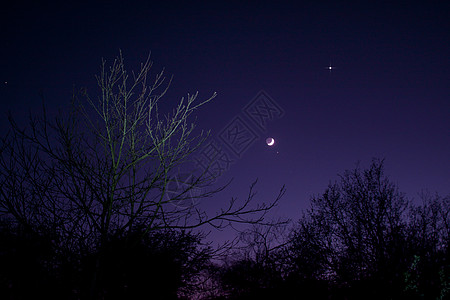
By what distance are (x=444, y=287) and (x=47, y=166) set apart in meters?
12.8

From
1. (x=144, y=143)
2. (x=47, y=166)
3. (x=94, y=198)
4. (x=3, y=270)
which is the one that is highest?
(x=144, y=143)

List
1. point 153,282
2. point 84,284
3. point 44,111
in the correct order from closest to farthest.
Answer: point 44,111 < point 84,284 < point 153,282

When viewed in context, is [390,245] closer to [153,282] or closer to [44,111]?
[153,282]

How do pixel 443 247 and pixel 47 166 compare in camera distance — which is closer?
pixel 47 166

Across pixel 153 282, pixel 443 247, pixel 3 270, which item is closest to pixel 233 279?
pixel 153 282

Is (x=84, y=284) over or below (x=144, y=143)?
below

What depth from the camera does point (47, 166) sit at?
3320 mm

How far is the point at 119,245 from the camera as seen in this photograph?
3.80m

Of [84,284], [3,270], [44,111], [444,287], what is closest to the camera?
[44,111]

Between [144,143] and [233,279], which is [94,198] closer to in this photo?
[144,143]

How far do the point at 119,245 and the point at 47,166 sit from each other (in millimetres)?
1554

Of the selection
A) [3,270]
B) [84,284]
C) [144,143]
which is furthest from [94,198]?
[3,270]

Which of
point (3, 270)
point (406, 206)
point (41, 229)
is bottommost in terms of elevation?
point (3, 270)

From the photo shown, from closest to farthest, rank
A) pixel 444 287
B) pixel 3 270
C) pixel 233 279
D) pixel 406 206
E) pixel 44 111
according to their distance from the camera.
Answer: pixel 44 111 < pixel 3 270 < pixel 444 287 < pixel 406 206 < pixel 233 279
